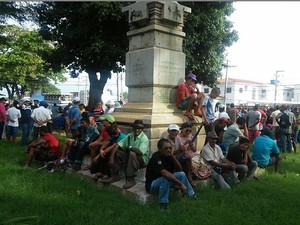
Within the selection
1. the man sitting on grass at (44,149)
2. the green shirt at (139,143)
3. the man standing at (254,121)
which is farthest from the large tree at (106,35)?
the green shirt at (139,143)

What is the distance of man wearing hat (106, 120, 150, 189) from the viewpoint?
5738mm

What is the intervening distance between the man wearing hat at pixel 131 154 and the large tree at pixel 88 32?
9.68m

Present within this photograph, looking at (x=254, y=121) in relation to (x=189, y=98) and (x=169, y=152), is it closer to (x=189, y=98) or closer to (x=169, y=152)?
(x=189, y=98)

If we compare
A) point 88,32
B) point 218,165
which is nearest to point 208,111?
point 218,165

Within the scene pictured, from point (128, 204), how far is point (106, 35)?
12.2m

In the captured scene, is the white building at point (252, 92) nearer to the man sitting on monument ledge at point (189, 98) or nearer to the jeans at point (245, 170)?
the man sitting on monument ledge at point (189, 98)

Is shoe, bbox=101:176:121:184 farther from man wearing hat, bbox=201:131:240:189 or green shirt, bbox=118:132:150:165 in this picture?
man wearing hat, bbox=201:131:240:189

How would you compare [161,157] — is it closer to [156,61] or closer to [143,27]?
[156,61]

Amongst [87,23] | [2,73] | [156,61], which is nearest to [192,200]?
[156,61]

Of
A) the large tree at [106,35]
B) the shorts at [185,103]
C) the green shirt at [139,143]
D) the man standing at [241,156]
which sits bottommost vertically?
the man standing at [241,156]

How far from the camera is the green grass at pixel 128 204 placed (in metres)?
4.48

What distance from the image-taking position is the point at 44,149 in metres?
7.95

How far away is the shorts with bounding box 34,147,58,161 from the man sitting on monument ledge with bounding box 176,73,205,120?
335cm

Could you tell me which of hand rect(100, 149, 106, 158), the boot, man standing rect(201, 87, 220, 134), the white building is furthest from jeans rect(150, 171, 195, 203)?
the white building
